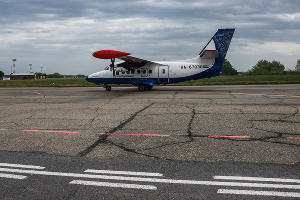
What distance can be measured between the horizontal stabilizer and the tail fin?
0.31 meters

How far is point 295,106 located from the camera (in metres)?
12.6

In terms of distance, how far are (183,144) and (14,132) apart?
5.46 meters

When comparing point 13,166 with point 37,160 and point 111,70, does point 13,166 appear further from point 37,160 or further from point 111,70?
point 111,70

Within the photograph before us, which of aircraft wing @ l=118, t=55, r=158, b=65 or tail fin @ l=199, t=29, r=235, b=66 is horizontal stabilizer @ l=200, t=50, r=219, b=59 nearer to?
tail fin @ l=199, t=29, r=235, b=66

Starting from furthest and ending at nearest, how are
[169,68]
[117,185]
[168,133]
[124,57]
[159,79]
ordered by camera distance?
1. [159,79]
2. [169,68]
3. [124,57]
4. [168,133]
5. [117,185]

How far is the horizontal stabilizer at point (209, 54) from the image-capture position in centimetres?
2144

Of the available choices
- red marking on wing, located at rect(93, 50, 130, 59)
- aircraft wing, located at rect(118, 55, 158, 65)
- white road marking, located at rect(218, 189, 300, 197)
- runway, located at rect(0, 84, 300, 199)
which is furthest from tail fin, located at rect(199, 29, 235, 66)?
white road marking, located at rect(218, 189, 300, 197)

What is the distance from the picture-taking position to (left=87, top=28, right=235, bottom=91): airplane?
2170 centimetres

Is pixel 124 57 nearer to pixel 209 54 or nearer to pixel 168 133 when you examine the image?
pixel 209 54

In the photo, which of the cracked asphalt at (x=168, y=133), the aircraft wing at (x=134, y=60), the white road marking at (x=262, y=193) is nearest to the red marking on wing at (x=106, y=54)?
the aircraft wing at (x=134, y=60)

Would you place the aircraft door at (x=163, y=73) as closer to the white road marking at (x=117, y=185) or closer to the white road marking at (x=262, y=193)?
the white road marking at (x=117, y=185)

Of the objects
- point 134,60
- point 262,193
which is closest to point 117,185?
point 262,193

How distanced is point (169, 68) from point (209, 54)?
3.45m

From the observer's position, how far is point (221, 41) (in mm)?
21625
